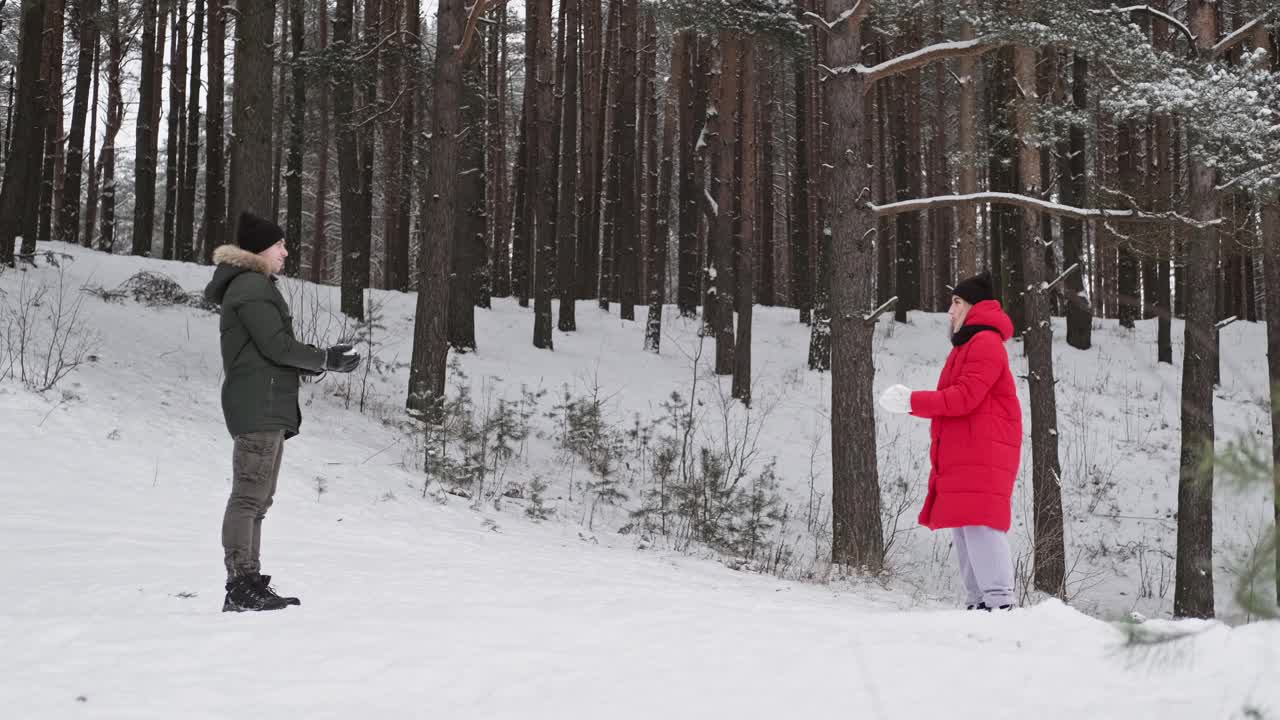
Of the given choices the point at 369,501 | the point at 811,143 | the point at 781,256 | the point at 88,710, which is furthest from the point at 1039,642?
the point at 781,256

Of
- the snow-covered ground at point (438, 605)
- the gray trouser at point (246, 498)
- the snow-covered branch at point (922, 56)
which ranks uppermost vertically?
the snow-covered branch at point (922, 56)

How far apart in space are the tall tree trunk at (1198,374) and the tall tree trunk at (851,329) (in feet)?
12.7

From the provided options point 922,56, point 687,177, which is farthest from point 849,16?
point 687,177

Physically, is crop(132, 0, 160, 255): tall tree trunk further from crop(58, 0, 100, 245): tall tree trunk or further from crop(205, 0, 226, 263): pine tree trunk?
crop(205, 0, 226, 263): pine tree trunk

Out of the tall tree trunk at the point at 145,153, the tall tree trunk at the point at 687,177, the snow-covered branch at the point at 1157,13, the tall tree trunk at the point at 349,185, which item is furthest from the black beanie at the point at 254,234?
the tall tree trunk at the point at 145,153

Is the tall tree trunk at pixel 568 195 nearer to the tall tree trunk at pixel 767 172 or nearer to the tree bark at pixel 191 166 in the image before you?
the tall tree trunk at pixel 767 172

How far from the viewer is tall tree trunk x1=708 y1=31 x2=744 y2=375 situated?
17156 mm

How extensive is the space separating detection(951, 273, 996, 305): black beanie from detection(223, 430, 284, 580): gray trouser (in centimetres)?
355

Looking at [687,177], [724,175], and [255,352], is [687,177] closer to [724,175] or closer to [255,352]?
[724,175]

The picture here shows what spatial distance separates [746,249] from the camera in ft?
57.5

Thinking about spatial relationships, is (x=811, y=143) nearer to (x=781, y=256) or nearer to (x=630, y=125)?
(x=630, y=125)

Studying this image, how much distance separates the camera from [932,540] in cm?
1212

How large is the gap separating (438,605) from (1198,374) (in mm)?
9066

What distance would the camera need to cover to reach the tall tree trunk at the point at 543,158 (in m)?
17.6
